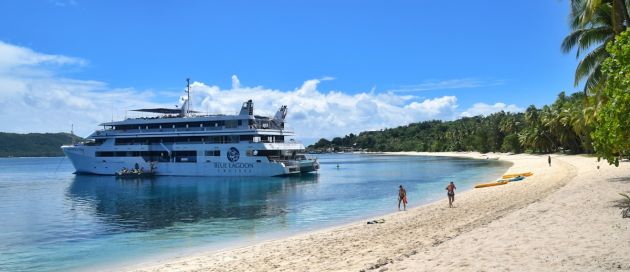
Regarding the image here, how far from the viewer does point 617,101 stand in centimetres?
1205

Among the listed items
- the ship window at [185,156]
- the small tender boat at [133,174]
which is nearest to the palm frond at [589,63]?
the ship window at [185,156]

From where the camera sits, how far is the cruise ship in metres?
52.2

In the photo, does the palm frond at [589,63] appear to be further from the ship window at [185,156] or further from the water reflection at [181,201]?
the ship window at [185,156]

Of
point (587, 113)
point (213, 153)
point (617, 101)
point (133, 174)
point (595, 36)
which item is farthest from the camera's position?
point (133, 174)

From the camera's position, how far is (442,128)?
172250 mm

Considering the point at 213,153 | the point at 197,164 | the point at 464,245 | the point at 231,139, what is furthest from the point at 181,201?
the point at 464,245

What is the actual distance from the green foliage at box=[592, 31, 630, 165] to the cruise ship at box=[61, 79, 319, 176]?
40047 millimetres

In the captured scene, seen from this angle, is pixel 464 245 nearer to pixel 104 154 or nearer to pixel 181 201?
pixel 181 201

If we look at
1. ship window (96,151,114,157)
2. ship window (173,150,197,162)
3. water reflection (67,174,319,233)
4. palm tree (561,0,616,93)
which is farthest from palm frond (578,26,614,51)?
ship window (96,151,114,157)

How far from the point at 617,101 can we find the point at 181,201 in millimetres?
28277

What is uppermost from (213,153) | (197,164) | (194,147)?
(194,147)

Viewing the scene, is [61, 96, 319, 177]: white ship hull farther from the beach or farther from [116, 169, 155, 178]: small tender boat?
the beach

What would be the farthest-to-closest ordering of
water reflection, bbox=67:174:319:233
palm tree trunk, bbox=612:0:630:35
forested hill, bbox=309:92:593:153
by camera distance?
forested hill, bbox=309:92:593:153 < water reflection, bbox=67:174:319:233 < palm tree trunk, bbox=612:0:630:35

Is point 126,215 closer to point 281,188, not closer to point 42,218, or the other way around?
point 42,218
